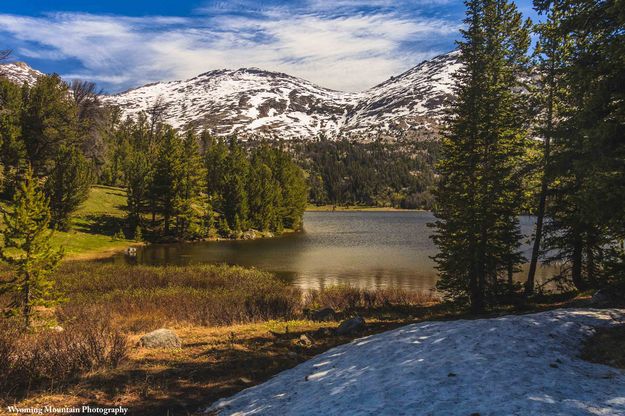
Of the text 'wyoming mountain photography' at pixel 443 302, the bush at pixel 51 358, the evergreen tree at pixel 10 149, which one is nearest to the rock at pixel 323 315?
the text 'wyoming mountain photography' at pixel 443 302

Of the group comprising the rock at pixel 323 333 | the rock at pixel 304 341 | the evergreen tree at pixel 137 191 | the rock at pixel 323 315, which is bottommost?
the rock at pixel 323 315

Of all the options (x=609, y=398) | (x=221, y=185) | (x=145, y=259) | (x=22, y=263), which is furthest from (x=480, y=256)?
(x=221, y=185)

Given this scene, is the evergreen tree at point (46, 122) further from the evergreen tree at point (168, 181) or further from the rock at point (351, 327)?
the rock at point (351, 327)

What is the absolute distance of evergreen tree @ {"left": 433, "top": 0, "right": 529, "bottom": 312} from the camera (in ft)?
65.4

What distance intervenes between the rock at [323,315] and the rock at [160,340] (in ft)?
23.9

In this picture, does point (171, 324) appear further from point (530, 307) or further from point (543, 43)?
point (543, 43)

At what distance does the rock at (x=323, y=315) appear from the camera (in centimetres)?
1967

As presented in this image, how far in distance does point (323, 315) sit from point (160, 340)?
8.25 m

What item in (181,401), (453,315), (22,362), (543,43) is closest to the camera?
(181,401)

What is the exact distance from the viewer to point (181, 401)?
9.77 m

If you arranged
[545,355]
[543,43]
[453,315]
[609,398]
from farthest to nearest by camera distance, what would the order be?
[543,43] < [453,315] < [545,355] < [609,398]

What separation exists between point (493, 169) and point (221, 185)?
72059 millimetres

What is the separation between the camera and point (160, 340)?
14.2 meters

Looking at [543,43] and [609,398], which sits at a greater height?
[543,43]
